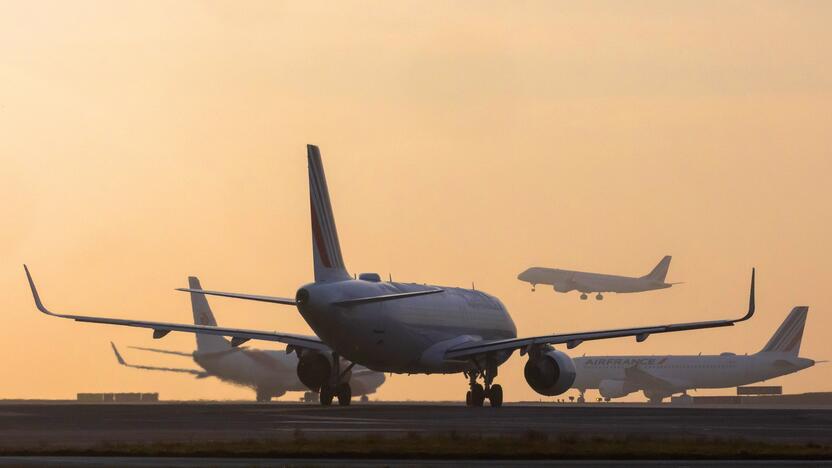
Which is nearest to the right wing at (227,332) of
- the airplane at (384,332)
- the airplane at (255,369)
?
the airplane at (384,332)

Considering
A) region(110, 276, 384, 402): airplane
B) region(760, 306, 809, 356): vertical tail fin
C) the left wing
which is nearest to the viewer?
the left wing

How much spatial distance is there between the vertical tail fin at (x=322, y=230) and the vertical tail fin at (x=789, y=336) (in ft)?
215

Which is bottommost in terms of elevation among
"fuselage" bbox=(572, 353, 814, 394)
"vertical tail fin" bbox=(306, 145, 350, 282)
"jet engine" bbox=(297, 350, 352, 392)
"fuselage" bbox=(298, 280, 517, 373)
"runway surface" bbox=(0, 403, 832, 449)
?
"runway surface" bbox=(0, 403, 832, 449)

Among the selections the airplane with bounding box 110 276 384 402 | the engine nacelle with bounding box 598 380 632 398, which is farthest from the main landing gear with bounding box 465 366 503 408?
the engine nacelle with bounding box 598 380 632 398

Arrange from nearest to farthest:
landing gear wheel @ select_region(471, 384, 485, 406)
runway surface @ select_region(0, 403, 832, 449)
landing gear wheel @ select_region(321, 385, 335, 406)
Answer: runway surface @ select_region(0, 403, 832, 449) < landing gear wheel @ select_region(321, 385, 335, 406) < landing gear wheel @ select_region(471, 384, 485, 406)

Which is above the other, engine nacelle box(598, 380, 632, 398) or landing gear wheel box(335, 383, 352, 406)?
engine nacelle box(598, 380, 632, 398)

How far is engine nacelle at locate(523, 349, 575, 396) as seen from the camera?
216ft

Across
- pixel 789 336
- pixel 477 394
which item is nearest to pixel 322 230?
pixel 477 394

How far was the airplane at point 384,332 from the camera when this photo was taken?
62.1 metres

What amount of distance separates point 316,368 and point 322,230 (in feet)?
23.3

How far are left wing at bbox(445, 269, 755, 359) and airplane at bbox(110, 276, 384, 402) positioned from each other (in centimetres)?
3662

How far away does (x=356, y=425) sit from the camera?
45.1m

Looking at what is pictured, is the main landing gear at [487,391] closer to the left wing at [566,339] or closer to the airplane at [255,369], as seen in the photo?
the left wing at [566,339]

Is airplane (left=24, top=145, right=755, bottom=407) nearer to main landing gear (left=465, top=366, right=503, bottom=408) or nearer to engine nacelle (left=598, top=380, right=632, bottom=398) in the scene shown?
main landing gear (left=465, top=366, right=503, bottom=408)
